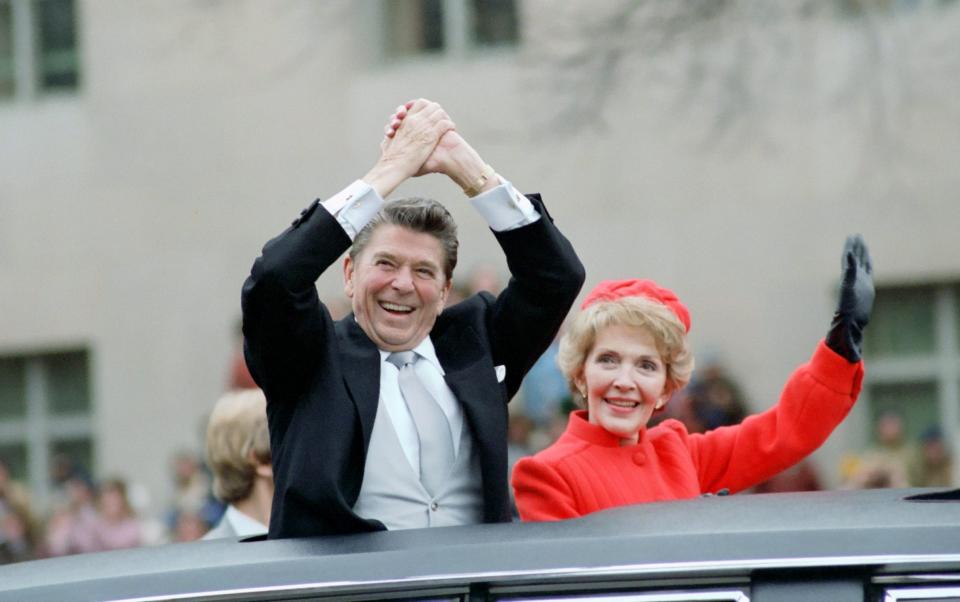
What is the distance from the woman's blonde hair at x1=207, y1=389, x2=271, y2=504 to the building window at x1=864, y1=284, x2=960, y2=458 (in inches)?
367

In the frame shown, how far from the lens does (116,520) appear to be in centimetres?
1172

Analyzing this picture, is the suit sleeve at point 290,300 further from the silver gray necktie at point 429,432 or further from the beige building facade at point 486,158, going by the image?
the beige building facade at point 486,158

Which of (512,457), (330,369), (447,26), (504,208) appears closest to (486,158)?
(447,26)

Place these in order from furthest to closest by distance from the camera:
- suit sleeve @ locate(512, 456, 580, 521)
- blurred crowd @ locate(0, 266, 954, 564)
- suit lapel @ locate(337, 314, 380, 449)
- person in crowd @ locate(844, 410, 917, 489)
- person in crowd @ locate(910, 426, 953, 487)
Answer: person in crowd @ locate(910, 426, 953, 487), blurred crowd @ locate(0, 266, 954, 564), person in crowd @ locate(844, 410, 917, 489), suit sleeve @ locate(512, 456, 580, 521), suit lapel @ locate(337, 314, 380, 449)

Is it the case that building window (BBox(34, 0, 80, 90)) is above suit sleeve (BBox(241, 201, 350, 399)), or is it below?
above

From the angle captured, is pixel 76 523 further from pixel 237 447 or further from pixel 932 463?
pixel 237 447

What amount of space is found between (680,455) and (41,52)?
44.8 feet

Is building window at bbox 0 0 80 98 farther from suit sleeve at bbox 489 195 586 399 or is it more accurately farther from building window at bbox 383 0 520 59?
suit sleeve at bbox 489 195 586 399

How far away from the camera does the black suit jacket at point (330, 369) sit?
11.9 feet

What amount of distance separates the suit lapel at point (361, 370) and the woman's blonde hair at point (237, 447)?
145cm

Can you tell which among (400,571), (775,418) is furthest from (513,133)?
(400,571)

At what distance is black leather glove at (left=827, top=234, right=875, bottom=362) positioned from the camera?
13.0 feet

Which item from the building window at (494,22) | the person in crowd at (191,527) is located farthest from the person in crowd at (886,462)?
the building window at (494,22)

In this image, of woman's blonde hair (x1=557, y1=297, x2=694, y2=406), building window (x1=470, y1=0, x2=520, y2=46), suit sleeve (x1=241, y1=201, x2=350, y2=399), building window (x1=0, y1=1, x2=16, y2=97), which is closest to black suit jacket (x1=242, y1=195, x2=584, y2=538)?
suit sleeve (x1=241, y1=201, x2=350, y2=399)
